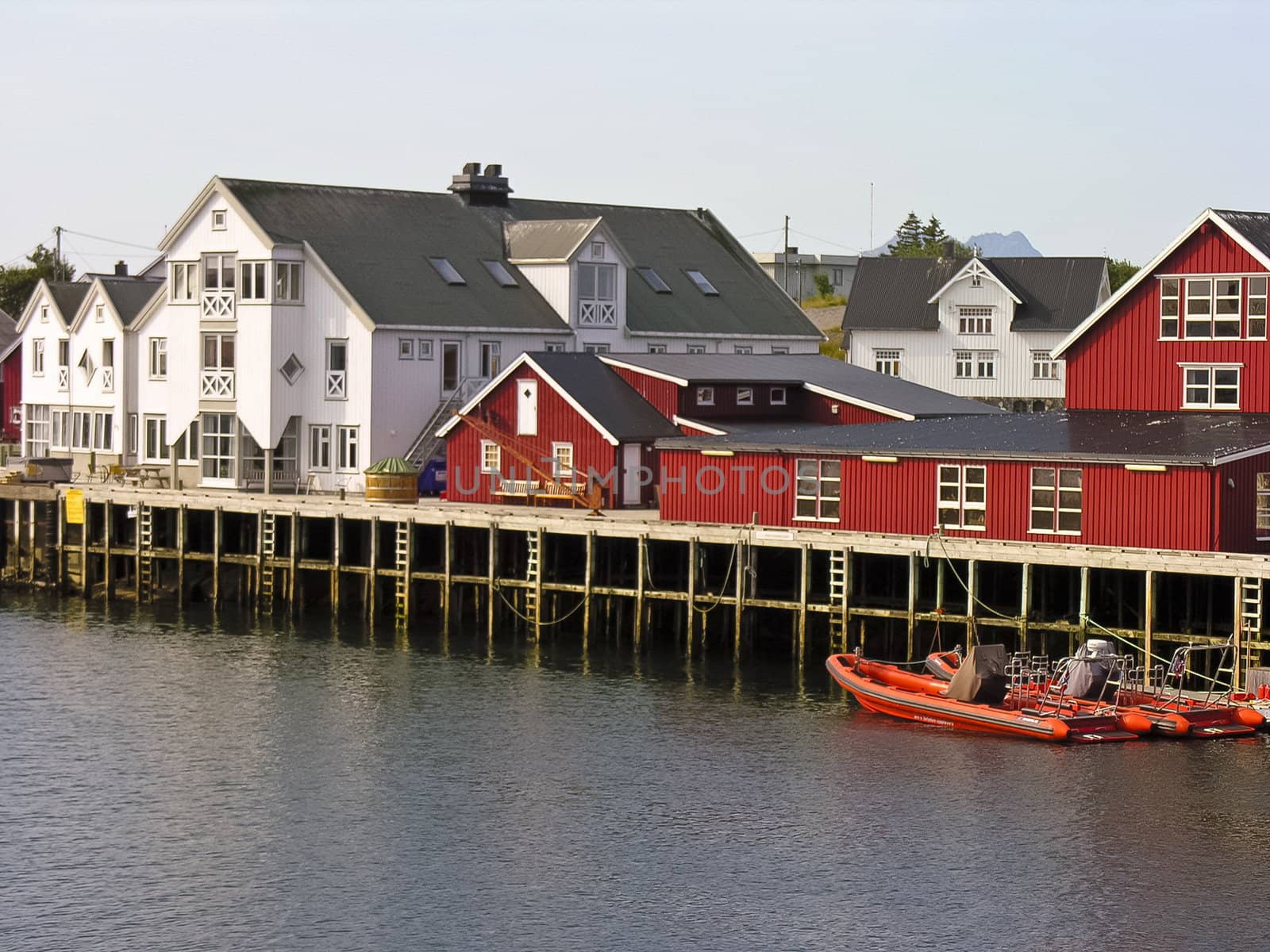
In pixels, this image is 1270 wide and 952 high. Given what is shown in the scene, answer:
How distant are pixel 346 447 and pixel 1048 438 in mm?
27880

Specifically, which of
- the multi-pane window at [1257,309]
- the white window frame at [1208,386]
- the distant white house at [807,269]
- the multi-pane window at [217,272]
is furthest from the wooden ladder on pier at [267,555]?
the distant white house at [807,269]

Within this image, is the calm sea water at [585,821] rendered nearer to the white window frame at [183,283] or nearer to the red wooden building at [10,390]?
the white window frame at [183,283]

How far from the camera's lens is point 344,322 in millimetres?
74188

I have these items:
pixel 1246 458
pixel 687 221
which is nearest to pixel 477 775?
pixel 1246 458

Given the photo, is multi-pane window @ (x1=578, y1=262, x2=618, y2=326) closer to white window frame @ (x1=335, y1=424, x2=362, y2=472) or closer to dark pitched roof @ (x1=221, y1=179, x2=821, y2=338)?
dark pitched roof @ (x1=221, y1=179, x2=821, y2=338)

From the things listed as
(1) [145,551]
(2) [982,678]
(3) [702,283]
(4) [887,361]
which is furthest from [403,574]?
(4) [887,361]

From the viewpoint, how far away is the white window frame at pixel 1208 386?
196 ft

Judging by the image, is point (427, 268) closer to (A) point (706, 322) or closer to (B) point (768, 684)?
(A) point (706, 322)

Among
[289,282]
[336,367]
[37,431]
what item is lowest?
[37,431]

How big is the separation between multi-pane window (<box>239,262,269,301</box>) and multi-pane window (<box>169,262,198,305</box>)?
240 cm

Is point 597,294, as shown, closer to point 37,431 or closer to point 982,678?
point 37,431

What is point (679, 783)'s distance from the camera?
43.4 m

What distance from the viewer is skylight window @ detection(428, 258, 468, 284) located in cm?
7844

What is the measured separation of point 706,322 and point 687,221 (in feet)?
30.7
